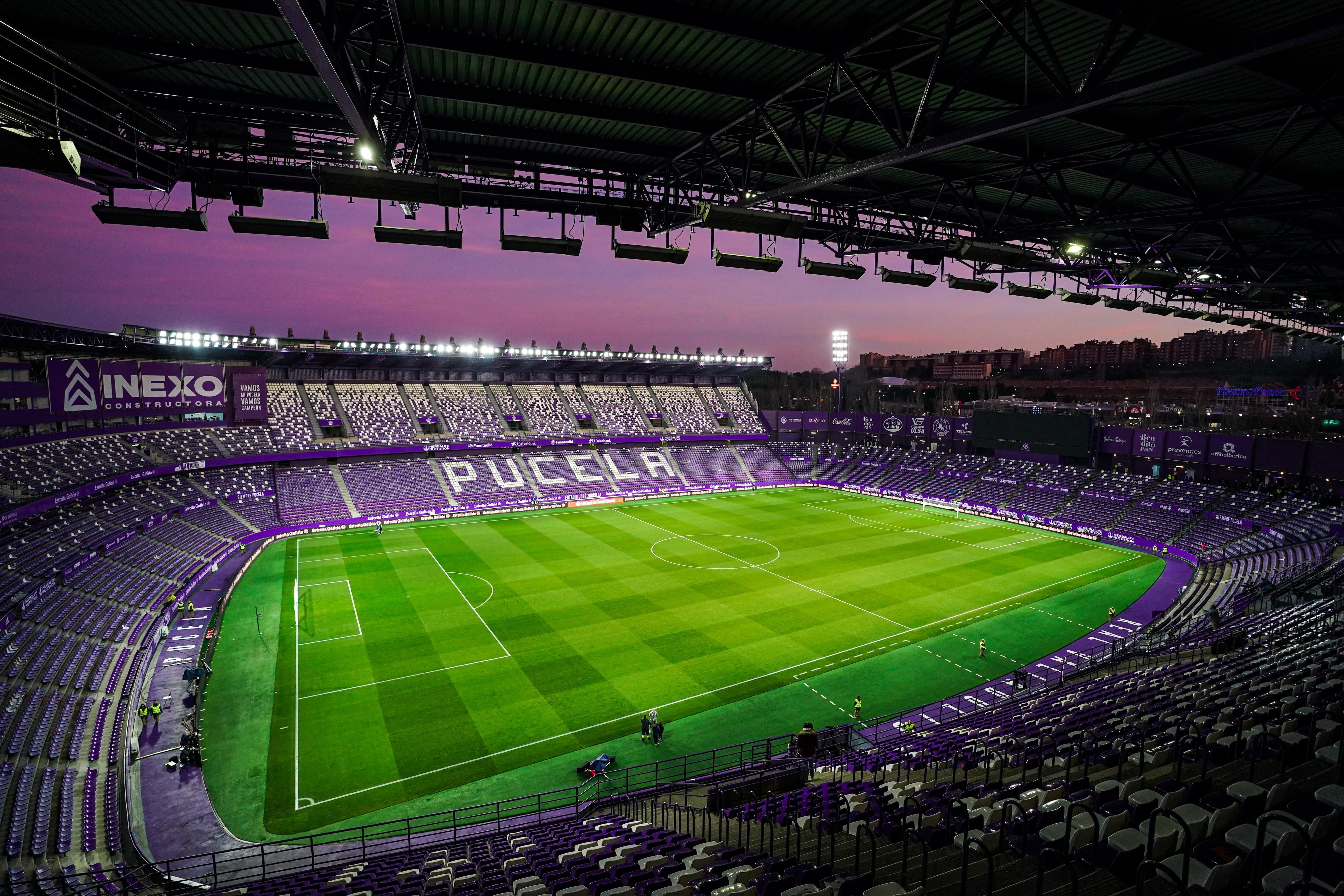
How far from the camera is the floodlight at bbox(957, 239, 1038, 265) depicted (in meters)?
14.4

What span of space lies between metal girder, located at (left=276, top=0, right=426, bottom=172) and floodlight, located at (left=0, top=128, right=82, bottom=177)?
3.43 meters

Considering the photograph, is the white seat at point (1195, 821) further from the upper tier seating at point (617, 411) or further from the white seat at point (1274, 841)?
the upper tier seating at point (617, 411)

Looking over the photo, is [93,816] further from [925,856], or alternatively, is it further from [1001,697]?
[1001,697]

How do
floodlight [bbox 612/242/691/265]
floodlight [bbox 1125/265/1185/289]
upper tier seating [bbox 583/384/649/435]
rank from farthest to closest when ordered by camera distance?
1. upper tier seating [bbox 583/384/649/435]
2. floodlight [bbox 1125/265/1185/289]
3. floodlight [bbox 612/242/691/265]

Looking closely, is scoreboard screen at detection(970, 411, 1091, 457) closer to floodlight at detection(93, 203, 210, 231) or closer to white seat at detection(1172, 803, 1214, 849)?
white seat at detection(1172, 803, 1214, 849)

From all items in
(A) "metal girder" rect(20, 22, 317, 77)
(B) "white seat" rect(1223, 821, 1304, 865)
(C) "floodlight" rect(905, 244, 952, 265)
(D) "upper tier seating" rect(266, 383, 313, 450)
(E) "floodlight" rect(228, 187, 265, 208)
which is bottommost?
(B) "white seat" rect(1223, 821, 1304, 865)

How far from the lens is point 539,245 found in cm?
1257

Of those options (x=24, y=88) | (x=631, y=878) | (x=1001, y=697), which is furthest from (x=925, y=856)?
(x=1001, y=697)

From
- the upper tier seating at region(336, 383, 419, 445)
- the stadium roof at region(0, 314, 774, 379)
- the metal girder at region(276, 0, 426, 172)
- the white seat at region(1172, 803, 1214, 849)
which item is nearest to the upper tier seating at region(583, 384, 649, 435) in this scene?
the stadium roof at region(0, 314, 774, 379)

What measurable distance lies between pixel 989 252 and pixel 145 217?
1706 cm

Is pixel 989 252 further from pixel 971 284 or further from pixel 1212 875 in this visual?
pixel 1212 875

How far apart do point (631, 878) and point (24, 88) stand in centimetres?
1430

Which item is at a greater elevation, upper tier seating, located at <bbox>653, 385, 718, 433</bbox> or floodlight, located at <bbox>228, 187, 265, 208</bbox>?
floodlight, located at <bbox>228, 187, 265, 208</bbox>

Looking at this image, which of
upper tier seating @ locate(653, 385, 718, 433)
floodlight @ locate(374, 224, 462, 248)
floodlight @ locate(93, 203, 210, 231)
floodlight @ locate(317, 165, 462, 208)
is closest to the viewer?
floodlight @ locate(317, 165, 462, 208)
